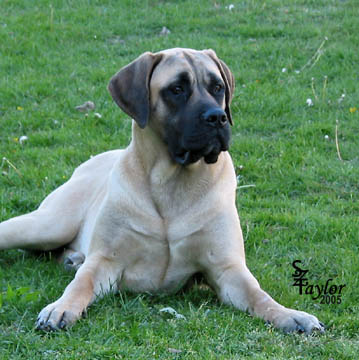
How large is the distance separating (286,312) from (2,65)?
608 centimetres

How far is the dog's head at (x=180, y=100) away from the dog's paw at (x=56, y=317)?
1.07 meters

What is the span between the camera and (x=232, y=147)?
716cm

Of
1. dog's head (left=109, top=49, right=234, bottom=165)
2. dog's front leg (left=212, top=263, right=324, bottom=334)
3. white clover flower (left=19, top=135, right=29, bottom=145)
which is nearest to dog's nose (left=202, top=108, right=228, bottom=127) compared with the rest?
dog's head (left=109, top=49, right=234, bottom=165)

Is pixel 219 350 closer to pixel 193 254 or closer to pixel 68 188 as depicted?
pixel 193 254

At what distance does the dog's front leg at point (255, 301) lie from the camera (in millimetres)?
3875

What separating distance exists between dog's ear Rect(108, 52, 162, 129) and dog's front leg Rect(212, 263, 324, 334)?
102cm

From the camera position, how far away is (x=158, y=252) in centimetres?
442

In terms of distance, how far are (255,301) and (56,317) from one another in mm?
1061

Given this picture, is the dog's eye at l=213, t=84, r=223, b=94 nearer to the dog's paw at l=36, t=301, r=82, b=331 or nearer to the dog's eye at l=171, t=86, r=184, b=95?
the dog's eye at l=171, t=86, r=184, b=95

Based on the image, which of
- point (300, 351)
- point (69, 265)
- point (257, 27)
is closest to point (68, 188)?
point (69, 265)

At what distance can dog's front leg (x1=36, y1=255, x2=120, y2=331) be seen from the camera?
12.7 feet

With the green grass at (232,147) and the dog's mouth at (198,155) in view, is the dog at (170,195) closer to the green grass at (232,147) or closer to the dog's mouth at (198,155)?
the dog's mouth at (198,155)

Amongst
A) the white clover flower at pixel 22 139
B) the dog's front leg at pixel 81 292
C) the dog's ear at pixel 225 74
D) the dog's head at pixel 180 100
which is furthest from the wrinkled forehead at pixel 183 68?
the white clover flower at pixel 22 139

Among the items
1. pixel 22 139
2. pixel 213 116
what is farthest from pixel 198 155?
pixel 22 139
